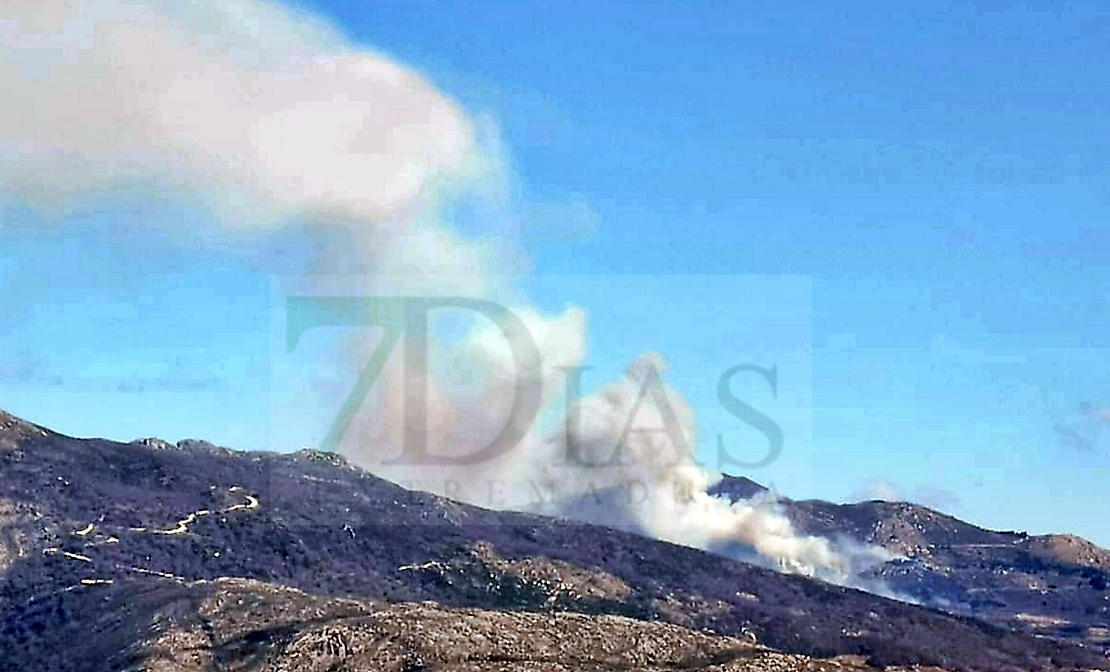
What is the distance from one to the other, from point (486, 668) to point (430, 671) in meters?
8.14

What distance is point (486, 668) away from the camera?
200 metres

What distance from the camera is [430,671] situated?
653ft
